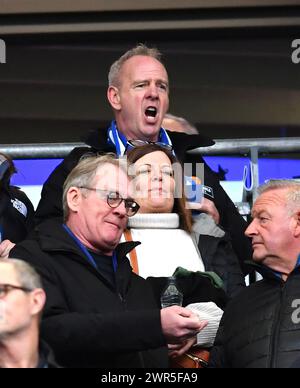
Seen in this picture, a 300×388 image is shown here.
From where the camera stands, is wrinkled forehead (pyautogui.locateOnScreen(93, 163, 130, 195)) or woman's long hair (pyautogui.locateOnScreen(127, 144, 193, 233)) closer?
wrinkled forehead (pyautogui.locateOnScreen(93, 163, 130, 195))

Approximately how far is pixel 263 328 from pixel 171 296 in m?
0.46

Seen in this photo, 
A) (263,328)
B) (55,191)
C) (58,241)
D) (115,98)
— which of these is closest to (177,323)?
(263,328)

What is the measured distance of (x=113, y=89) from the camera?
21.7 feet

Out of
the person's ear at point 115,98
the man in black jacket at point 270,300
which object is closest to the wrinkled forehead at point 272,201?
the man in black jacket at point 270,300

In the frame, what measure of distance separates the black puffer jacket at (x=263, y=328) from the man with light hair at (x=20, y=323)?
1.08m

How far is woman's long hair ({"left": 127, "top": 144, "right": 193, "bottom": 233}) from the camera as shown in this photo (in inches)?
231

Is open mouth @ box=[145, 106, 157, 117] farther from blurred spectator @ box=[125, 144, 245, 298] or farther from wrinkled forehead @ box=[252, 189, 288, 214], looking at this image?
wrinkled forehead @ box=[252, 189, 288, 214]

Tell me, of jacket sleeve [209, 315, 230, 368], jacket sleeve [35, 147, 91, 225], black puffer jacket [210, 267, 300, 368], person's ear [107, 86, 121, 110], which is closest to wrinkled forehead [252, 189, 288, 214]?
black puffer jacket [210, 267, 300, 368]

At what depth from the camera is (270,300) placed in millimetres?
5207

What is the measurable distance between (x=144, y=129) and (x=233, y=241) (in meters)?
0.74

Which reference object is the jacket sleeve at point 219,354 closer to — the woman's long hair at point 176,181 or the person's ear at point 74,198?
the woman's long hair at point 176,181

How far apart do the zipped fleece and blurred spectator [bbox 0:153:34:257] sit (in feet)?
2.07
